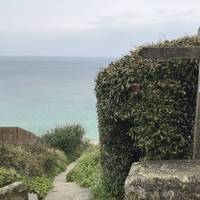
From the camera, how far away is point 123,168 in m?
10.6

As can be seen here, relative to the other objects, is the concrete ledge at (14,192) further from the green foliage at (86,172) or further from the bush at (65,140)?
the bush at (65,140)

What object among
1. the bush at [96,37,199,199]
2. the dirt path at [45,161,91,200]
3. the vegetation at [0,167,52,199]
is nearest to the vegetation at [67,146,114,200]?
the dirt path at [45,161,91,200]

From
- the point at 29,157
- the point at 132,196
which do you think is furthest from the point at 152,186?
the point at 29,157

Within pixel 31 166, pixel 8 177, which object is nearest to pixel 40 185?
pixel 31 166

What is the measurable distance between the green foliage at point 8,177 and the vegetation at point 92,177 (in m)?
1.62

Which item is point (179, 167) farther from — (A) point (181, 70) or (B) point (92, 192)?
(B) point (92, 192)

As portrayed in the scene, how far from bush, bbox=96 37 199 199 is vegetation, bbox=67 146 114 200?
1.83 m

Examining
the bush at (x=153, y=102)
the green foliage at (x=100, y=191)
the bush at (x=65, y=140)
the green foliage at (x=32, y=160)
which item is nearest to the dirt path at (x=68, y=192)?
the green foliage at (x=100, y=191)

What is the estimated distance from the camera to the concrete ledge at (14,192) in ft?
35.5

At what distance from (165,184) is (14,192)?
158 inches

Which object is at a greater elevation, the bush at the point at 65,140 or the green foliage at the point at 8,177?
the green foliage at the point at 8,177

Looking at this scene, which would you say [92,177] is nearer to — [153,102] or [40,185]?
[40,185]

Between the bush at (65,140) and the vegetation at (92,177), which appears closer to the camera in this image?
the vegetation at (92,177)

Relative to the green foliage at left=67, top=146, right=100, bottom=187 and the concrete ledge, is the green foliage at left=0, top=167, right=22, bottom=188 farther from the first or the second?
the green foliage at left=67, top=146, right=100, bottom=187
